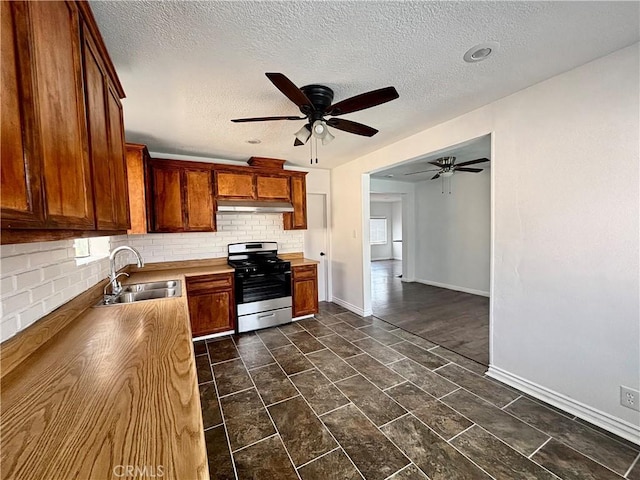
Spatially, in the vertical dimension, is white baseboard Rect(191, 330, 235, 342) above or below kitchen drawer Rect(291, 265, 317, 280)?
below

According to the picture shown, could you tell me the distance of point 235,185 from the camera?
392 centimetres

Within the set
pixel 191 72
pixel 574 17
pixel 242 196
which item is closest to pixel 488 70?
pixel 574 17

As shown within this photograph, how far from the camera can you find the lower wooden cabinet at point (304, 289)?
162 inches

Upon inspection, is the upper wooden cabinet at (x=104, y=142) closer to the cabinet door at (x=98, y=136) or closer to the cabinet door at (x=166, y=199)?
the cabinet door at (x=98, y=136)

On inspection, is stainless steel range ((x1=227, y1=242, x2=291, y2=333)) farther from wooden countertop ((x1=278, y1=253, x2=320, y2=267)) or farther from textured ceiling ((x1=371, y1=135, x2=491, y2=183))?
textured ceiling ((x1=371, y1=135, x2=491, y2=183))

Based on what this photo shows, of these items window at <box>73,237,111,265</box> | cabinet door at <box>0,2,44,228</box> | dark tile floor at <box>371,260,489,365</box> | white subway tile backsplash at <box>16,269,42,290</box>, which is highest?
cabinet door at <box>0,2,44,228</box>

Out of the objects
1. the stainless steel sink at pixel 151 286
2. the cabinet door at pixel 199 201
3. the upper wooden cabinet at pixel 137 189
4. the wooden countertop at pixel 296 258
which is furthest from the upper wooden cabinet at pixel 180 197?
the wooden countertop at pixel 296 258

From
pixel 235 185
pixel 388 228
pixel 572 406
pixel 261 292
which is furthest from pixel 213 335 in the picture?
pixel 388 228

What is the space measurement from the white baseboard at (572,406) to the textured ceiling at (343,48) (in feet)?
7.92

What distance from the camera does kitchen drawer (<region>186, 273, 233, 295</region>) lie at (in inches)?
133

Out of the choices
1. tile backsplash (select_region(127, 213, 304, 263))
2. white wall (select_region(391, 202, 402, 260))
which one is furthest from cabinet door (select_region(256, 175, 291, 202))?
white wall (select_region(391, 202, 402, 260))

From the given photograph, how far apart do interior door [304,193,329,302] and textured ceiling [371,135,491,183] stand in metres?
1.16

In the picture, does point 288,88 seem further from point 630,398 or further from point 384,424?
point 630,398

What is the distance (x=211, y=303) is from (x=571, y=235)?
372cm
